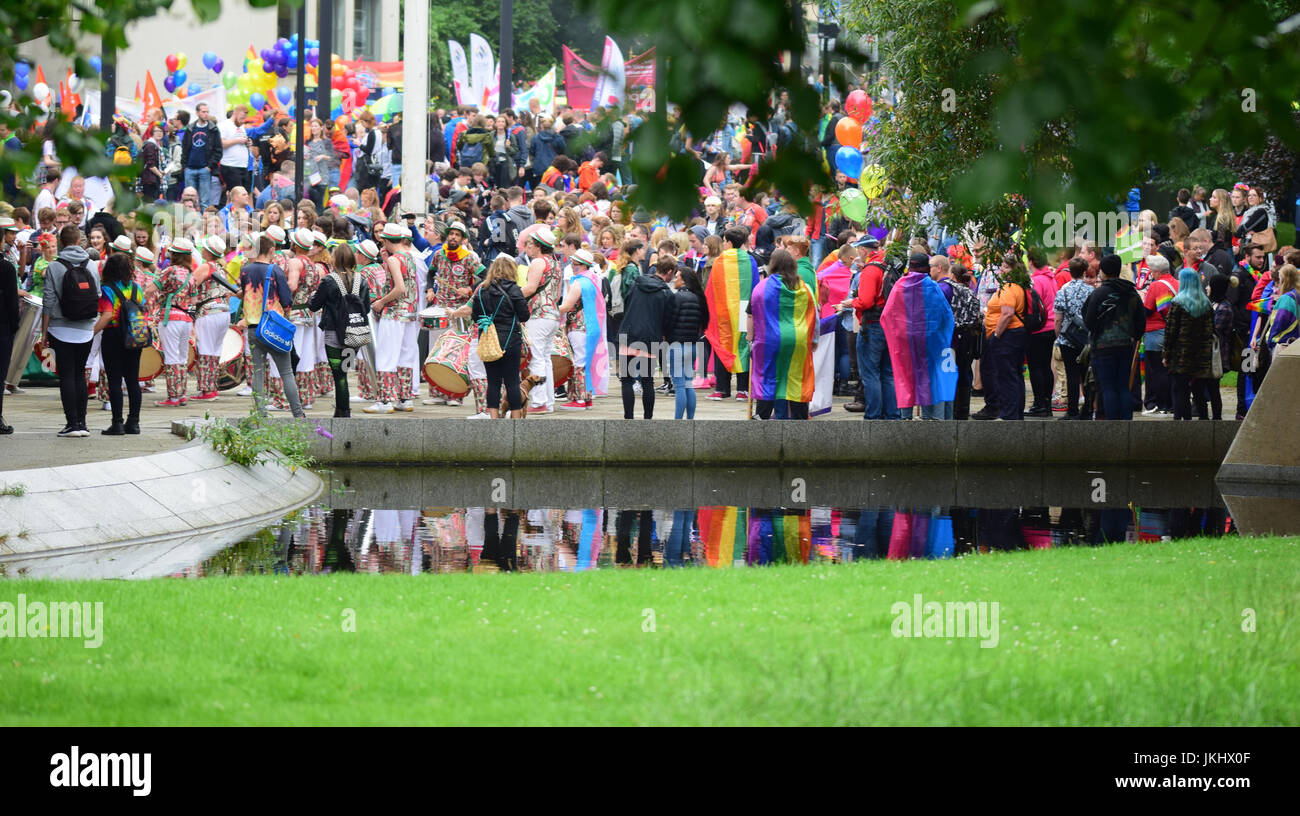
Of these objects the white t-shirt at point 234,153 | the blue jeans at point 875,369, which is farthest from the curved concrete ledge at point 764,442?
the white t-shirt at point 234,153

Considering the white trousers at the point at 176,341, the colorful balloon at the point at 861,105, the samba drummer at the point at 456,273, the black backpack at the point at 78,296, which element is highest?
the colorful balloon at the point at 861,105

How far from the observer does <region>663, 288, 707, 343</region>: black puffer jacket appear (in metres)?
16.8

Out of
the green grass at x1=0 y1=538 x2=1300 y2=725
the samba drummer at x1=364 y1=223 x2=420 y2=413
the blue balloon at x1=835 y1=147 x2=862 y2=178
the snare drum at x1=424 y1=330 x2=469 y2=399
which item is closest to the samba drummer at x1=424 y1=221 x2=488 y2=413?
the snare drum at x1=424 y1=330 x2=469 y2=399

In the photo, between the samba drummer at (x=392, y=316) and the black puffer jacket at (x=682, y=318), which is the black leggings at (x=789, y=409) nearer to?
the black puffer jacket at (x=682, y=318)

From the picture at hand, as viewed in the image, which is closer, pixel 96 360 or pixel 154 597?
pixel 154 597

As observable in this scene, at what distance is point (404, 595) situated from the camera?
8977 mm

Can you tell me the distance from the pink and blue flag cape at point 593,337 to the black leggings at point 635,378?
2114 millimetres

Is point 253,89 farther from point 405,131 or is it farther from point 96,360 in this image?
point 96,360

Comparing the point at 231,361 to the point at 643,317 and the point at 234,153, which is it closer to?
the point at 643,317

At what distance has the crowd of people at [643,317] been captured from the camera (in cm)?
1667

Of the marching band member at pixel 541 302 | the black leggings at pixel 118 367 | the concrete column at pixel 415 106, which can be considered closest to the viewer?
the black leggings at pixel 118 367

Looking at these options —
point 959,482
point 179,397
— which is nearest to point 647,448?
point 959,482

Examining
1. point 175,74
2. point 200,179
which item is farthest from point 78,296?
point 175,74
